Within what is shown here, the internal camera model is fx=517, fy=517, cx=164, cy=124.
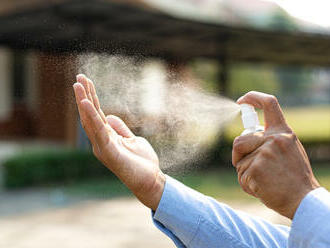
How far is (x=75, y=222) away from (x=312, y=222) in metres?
5.29

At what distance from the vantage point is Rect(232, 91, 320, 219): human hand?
3.56 ft

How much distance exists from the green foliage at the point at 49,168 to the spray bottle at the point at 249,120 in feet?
25.1

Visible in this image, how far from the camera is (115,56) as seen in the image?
2205mm

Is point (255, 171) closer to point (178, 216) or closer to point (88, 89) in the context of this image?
point (178, 216)

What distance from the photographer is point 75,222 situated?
238 inches

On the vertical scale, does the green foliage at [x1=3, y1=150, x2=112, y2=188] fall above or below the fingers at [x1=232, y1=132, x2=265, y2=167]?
below

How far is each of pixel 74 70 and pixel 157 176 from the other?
2.19ft

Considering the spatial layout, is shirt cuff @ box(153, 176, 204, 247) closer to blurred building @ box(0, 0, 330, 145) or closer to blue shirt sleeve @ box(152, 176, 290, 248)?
blue shirt sleeve @ box(152, 176, 290, 248)

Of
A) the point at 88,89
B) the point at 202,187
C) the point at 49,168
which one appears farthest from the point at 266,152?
the point at 49,168

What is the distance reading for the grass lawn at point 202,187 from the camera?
25.4 ft

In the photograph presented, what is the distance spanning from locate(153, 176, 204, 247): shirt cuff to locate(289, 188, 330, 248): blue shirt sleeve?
0.39m

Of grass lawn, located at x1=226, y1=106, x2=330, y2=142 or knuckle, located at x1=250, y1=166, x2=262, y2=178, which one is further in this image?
grass lawn, located at x1=226, y1=106, x2=330, y2=142

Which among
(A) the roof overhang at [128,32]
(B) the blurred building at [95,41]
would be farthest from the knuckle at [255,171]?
(A) the roof overhang at [128,32]

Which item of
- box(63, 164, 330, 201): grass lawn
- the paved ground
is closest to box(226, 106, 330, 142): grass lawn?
box(63, 164, 330, 201): grass lawn
